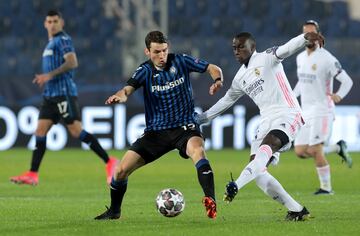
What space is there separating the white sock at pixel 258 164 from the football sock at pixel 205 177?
31 centimetres

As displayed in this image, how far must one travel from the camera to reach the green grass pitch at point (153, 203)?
8469mm

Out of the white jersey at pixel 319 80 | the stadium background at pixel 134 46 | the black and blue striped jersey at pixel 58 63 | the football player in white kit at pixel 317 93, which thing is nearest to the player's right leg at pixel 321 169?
the football player in white kit at pixel 317 93

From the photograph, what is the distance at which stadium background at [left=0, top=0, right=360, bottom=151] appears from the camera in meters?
21.5

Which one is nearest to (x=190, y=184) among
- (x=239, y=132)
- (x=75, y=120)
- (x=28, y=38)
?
(x=75, y=120)

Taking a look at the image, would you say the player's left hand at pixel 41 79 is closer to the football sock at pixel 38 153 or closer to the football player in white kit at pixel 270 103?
the football sock at pixel 38 153

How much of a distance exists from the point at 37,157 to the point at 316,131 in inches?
147

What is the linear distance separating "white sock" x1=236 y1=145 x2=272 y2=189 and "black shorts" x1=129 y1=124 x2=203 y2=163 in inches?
26.2

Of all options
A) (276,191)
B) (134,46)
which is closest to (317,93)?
(276,191)

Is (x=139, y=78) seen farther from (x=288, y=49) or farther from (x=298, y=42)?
(x=298, y=42)

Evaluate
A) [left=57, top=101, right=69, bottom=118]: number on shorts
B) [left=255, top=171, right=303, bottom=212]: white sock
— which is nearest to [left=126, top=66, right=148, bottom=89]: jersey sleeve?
[left=255, top=171, right=303, bottom=212]: white sock

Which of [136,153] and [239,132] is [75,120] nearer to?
[136,153]

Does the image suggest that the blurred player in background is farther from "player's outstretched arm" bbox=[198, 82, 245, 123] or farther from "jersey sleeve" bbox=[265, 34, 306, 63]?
"jersey sleeve" bbox=[265, 34, 306, 63]

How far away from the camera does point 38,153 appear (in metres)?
13.9

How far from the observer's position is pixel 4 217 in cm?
943
